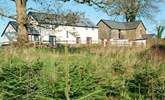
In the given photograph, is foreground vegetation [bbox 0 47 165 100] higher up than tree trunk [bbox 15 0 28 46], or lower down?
lower down

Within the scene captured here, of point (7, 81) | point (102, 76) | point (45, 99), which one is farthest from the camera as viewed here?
point (102, 76)

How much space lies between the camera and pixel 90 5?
839 inches

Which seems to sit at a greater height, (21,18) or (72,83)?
(21,18)

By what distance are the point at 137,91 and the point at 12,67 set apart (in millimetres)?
1795

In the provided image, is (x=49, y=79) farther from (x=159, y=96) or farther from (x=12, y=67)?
(x=159, y=96)

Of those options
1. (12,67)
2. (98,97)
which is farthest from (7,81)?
(98,97)

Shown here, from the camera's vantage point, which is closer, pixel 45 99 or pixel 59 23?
pixel 45 99

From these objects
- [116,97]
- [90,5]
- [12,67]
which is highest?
[90,5]

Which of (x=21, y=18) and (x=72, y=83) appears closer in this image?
(x=72, y=83)

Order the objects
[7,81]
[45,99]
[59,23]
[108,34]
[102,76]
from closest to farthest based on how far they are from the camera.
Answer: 1. [45,99]
2. [7,81]
3. [102,76]
4. [59,23]
5. [108,34]

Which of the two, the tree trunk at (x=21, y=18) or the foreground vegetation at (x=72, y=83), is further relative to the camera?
the tree trunk at (x=21, y=18)

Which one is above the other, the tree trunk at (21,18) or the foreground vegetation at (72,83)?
the tree trunk at (21,18)

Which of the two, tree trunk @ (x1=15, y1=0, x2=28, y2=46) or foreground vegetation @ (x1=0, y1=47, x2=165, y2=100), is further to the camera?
tree trunk @ (x1=15, y1=0, x2=28, y2=46)

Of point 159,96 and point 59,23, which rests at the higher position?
point 59,23
